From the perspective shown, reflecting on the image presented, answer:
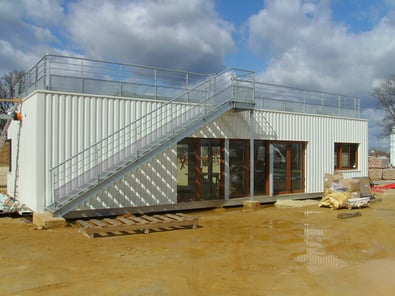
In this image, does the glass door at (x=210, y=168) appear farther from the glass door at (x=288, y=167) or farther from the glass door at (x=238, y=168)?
the glass door at (x=288, y=167)

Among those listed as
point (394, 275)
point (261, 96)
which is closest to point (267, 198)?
point (261, 96)

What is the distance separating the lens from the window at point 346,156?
19.8 metres

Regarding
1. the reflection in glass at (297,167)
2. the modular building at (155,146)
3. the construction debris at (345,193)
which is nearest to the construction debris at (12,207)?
Answer: the modular building at (155,146)

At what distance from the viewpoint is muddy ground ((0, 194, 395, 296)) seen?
613 cm

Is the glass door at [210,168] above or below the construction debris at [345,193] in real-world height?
above

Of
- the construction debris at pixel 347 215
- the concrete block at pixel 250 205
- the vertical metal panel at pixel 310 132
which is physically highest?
the vertical metal panel at pixel 310 132

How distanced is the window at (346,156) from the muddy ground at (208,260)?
7.98 m

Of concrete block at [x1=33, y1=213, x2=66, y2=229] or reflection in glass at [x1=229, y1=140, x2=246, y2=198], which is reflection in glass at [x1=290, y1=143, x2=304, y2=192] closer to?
reflection in glass at [x1=229, y1=140, x2=246, y2=198]

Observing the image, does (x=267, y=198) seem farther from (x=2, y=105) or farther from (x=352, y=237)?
(x=2, y=105)

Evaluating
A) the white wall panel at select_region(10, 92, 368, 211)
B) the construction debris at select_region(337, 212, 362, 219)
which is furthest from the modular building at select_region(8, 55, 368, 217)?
the construction debris at select_region(337, 212, 362, 219)

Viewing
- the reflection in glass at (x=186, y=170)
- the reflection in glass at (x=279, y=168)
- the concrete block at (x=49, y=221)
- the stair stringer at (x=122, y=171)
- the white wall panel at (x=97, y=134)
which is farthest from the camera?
the reflection in glass at (x=279, y=168)

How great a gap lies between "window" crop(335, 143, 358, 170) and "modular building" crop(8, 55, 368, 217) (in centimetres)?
167

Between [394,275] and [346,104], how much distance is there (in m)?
15.0

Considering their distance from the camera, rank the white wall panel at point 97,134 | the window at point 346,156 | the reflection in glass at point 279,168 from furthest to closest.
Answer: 1. the window at point 346,156
2. the reflection in glass at point 279,168
3. the white wall panel at point 97,134
